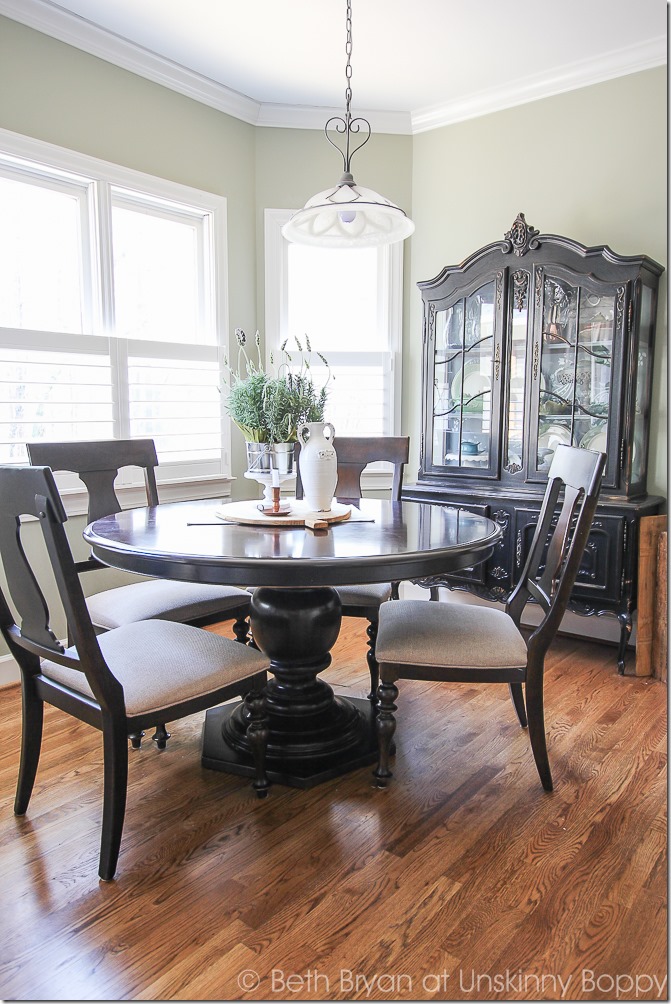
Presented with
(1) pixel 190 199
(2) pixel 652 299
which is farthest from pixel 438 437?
(1) pixel 190 199

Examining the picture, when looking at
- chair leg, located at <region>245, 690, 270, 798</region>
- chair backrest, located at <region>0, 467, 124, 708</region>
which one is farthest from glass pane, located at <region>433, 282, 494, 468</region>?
chair backrest, located at <region>0, 467, 124, 708</region>

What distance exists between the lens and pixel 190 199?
11.9 feet

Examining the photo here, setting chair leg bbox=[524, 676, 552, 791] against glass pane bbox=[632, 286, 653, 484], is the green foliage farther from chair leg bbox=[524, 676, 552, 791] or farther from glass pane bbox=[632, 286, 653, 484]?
glass pane bbox=[632, 286, 653, 484]

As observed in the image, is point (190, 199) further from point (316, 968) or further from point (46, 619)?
point (316, 968)

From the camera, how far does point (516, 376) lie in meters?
3.49

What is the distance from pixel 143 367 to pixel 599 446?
2.24 m

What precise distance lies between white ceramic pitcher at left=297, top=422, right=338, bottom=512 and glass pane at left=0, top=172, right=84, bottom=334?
154 centimetres

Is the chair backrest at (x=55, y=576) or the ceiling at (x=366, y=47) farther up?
the ceiling at (x=366, y=47)

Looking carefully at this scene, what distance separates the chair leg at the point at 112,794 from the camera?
65.1 inches

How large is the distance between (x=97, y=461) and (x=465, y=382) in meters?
1.94

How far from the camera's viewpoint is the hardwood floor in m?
1.41

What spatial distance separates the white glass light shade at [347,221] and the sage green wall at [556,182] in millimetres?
1494

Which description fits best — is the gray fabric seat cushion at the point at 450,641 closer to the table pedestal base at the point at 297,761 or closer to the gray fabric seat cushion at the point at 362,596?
the gray fabric seat cushion at the point at 362,596

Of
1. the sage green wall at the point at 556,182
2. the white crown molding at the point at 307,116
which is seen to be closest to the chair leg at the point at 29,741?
the sage green wall at the point at 556,182
